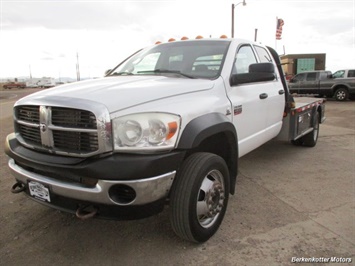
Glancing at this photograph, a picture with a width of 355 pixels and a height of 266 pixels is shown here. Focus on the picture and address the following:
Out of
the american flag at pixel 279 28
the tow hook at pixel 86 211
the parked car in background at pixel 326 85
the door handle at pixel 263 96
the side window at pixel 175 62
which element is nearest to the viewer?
the tow hook at pixel 86 211

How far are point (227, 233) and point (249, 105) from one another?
1471mm

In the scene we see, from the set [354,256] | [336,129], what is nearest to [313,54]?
[336,129]

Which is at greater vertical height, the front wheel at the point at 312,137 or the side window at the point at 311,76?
the side window at the point at 311,76

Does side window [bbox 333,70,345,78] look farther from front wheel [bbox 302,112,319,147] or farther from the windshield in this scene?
the windshield

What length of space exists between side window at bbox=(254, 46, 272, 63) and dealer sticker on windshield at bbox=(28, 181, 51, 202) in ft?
10.5

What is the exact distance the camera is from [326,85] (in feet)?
55.7

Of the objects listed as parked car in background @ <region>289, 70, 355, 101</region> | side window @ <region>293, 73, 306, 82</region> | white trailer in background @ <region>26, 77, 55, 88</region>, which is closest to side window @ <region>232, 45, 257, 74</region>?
parked car in background @ <region>289, 70, 355, 101</region>

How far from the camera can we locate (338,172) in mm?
4789

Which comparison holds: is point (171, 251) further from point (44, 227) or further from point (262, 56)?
point (262, 56)

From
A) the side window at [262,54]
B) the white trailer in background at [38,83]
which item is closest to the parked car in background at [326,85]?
the side window at [262,54]

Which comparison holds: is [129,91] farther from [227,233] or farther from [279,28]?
[279,28]

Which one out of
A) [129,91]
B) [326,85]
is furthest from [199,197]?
[326,85]

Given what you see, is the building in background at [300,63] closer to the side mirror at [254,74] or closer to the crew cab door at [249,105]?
the crew cab door at [249,105]

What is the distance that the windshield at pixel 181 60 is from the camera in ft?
11.3
